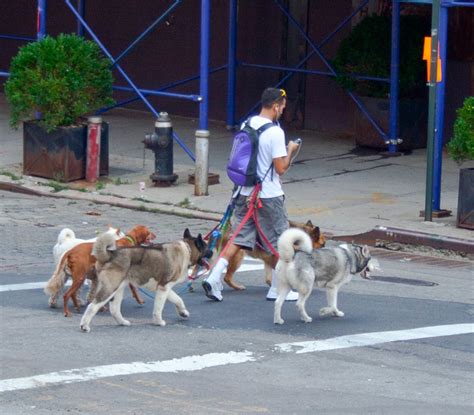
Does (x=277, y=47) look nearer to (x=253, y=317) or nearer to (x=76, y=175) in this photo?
(x=76, y=175)

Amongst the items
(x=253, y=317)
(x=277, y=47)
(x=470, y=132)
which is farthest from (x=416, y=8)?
(x=253, y=317)

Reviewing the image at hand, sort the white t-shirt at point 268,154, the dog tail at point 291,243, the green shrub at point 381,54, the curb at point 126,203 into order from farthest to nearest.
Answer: the green shrub at point 381,54, the curb at point 126,203, the white t-shirt at point 268,154, the dog tail at point 291,243

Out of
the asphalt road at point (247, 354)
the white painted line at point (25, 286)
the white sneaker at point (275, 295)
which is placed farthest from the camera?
the white painted line at point (25, 286)

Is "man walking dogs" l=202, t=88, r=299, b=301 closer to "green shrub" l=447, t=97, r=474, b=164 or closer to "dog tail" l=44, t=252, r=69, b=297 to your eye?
"dog tail" l=44, t=252, r=69, b=297

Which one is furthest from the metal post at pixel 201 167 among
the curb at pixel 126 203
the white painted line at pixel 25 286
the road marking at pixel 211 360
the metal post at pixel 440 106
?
the road marking at pixel 211 360

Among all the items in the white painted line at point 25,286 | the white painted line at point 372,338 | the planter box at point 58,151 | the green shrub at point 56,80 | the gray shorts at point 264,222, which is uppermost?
the green shrub at point 56,80

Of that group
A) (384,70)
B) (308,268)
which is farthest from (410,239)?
(384,70)

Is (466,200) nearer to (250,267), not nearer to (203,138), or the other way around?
(250,267)

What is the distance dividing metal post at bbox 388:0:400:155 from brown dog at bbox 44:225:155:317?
30.2 feet

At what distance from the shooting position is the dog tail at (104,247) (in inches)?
359

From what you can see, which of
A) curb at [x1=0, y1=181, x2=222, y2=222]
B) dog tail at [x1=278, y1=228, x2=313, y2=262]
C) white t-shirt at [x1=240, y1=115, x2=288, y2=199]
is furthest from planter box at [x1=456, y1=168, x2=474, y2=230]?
dog tail at [x1=278, y1=228, x2=313, y2=262]

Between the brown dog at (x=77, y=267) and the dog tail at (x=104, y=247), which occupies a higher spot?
the dog tail at (x=104, y=247)

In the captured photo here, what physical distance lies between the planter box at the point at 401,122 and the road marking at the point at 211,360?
377 inches

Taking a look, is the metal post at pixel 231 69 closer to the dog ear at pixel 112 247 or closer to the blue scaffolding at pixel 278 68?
the blue scaffolding at pixel 278 68
